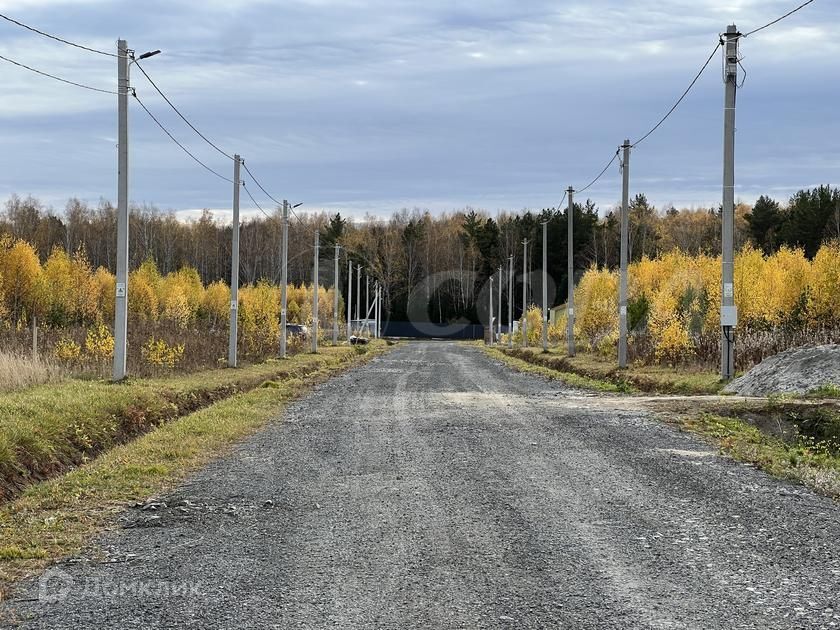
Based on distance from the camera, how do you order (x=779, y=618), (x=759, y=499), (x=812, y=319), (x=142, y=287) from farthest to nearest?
(x=142, y=287), (x=812, y=319), (x=759, y=499), (x=779, y=618)

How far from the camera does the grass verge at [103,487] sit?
281 inches

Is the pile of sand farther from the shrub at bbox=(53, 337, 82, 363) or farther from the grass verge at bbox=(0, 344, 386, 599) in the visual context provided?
the shrub at bbox=(53, 337, 82, 363)

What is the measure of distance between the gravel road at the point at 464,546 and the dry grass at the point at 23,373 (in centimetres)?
609

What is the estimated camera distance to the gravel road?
217 inches

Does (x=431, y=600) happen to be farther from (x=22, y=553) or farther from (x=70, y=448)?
(x=70, y=448)

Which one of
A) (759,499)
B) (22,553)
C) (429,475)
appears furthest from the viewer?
(429,475)

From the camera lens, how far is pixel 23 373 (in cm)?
1706

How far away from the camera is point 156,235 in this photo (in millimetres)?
123000

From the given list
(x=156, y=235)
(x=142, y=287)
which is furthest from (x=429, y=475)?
(x=156, y=235)

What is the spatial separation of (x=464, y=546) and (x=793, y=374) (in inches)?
567

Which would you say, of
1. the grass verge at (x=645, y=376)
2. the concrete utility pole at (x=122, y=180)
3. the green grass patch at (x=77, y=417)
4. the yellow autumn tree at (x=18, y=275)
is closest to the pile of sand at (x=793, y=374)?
the grass verge at (x=645, y=376)

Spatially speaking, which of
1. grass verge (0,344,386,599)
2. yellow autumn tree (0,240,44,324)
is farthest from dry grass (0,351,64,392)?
yellow autumn tree (0,240,44,324)

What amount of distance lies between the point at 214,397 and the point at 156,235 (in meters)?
107

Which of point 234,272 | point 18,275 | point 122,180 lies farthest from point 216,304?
point 122,180
